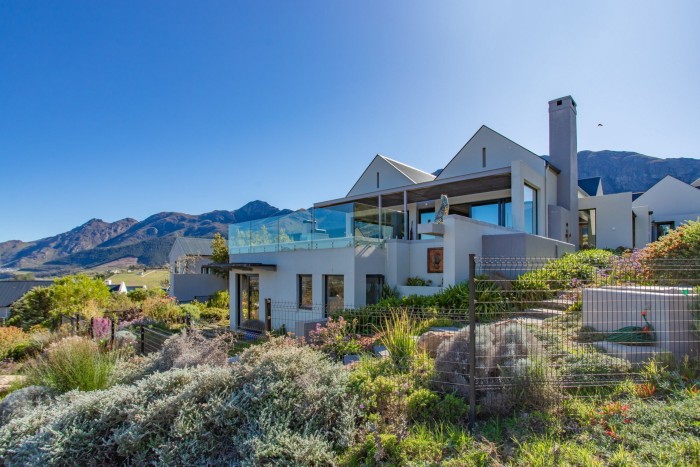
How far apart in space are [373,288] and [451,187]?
598 cm

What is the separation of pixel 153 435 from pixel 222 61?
11.4 m

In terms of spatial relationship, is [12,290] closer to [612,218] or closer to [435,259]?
[435,259]

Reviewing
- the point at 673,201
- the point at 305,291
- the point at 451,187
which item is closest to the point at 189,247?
the point at 305,291

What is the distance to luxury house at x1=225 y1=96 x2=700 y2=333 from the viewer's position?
38.3 ft

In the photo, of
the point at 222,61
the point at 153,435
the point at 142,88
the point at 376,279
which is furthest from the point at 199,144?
the point at 153,435

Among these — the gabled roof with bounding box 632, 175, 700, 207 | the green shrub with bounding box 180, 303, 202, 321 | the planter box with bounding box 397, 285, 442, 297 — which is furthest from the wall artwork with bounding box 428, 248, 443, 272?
the gabled roof with bounding box 632, 175, 700, 207

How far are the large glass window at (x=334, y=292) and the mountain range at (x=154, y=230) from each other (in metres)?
79.2

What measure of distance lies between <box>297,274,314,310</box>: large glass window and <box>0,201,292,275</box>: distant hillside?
77.9 m

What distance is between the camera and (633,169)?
113750 mm

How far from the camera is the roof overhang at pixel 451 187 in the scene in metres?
13.2

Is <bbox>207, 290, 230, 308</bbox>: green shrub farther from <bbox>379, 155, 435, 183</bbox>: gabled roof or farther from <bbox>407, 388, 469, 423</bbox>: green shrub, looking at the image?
<bbox>407, 388, 469, 423</bbox>: green shrub

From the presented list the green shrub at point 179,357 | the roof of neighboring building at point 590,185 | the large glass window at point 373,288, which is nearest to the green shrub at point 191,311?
the large glass window at point 373,288

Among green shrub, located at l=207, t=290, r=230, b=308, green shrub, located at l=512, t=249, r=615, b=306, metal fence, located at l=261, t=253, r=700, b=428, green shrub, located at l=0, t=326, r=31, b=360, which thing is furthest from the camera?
green shrub, located at l=207, t=290, r=230, b=308

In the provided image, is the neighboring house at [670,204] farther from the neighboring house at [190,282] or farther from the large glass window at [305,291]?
the neighboring house at [190,282]
